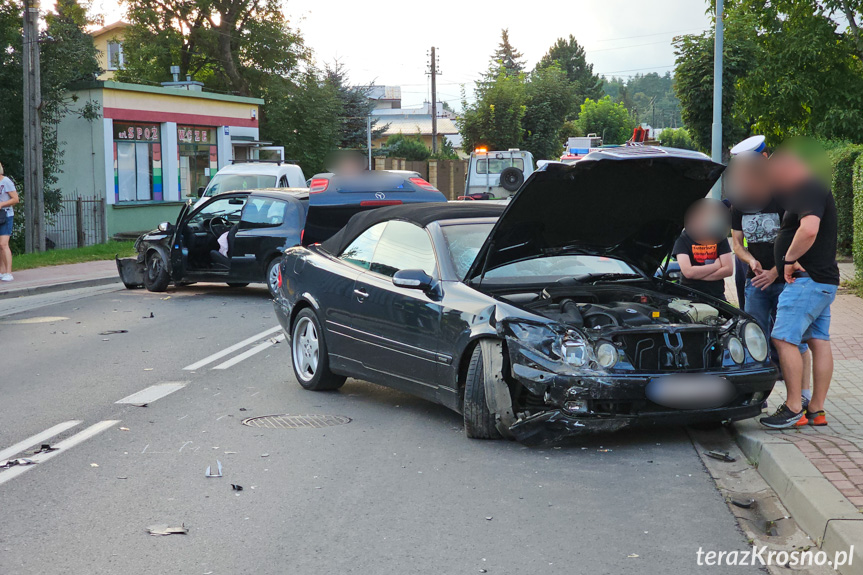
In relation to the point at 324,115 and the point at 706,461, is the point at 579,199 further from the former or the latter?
the point at 324,115

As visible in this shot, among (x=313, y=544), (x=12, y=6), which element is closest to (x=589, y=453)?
(x=313, y=544)

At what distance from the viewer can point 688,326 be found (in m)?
6.14

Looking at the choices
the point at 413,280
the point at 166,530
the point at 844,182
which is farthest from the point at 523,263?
the point at 844,182

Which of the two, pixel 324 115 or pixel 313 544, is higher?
pixel 324 115

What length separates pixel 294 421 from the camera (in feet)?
23.7

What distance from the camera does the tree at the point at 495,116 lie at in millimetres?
60094

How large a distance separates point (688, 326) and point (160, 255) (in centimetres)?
1130

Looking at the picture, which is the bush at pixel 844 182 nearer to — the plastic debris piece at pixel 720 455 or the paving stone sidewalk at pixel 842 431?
the paving stone sidewalk at pixel 842 431

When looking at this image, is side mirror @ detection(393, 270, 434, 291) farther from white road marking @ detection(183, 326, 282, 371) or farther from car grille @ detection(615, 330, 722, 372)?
white road marking @ detection(183, 326, 282, 371)

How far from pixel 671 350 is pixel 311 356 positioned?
3.29 m

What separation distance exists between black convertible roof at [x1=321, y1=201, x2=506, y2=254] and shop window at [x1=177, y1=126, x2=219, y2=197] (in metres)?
27.2

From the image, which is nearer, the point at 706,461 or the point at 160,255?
the point at 706,461

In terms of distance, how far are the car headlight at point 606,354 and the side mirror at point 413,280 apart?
4.58 feet

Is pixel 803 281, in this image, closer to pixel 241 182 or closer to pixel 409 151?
pixel 241 182
